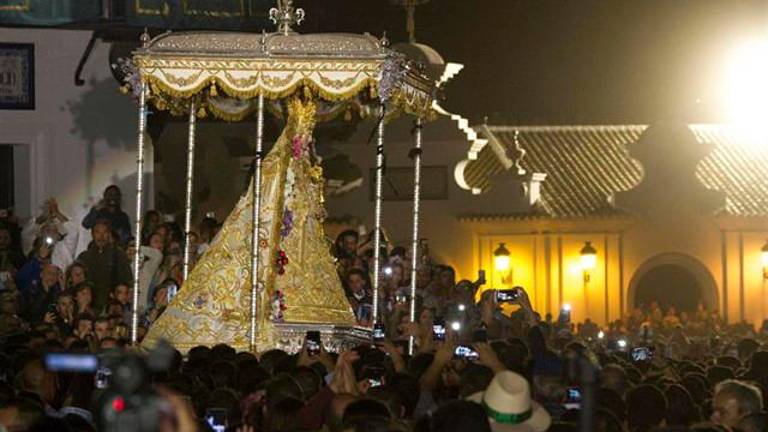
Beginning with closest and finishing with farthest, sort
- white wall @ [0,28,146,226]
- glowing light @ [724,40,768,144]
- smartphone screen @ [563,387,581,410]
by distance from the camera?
1. smartphone screen @ [563,387,581,410]
2. white wall @ [0,28,146,226]
3. glowing light @ [724,40,768,144]

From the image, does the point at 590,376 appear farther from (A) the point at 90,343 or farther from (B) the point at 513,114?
(B) the point at 513,114

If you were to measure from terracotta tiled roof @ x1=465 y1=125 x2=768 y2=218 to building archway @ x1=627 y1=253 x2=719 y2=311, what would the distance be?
4.17 ft

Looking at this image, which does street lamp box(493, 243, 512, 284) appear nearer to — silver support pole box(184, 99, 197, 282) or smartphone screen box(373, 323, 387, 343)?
silver support pole box(184, 99, 197, 282)

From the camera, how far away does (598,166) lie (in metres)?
47.8

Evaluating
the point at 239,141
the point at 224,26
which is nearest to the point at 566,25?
the point at 239,141

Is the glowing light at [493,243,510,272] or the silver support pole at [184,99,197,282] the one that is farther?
the glowing light at [493,243,510,272]

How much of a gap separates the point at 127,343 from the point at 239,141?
1763cm

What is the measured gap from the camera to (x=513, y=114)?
5234 centimetres

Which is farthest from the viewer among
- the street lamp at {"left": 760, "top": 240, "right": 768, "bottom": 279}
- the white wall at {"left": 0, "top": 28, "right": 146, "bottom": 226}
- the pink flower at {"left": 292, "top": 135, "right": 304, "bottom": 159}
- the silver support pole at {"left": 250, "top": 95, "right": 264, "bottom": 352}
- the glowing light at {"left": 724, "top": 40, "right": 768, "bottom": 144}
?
the glowing light at {"left": 724, "top": 40, "right": 768, "bottom": 144}

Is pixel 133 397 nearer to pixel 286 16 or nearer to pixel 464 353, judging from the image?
pixel 464 353

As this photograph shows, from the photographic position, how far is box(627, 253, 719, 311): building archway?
46.1 metres

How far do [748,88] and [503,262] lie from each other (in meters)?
9.27

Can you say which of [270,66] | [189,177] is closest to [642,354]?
[270,66]

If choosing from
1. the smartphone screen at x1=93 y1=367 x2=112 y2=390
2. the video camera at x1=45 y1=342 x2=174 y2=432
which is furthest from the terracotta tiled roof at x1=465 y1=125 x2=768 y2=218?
the video camera at x1=45 y1=342 x2=174 y2=432
